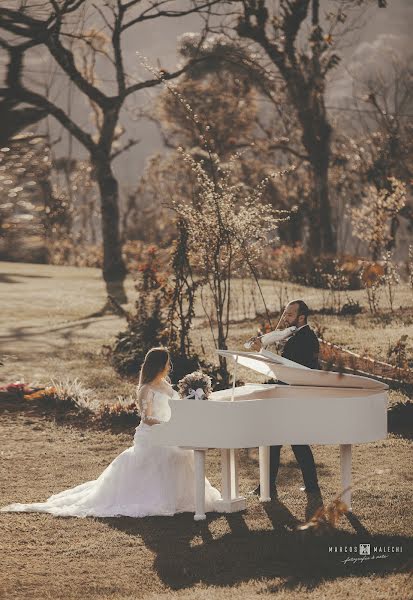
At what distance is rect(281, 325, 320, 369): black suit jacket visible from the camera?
24.6 feet

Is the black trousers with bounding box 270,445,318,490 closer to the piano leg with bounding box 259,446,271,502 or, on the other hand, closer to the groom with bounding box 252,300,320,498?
the groom with bounding box 252,300,320,498

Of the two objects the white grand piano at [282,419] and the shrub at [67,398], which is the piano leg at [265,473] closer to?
the white grand piano at [282,419]

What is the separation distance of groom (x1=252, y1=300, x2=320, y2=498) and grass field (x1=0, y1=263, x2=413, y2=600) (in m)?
0.16

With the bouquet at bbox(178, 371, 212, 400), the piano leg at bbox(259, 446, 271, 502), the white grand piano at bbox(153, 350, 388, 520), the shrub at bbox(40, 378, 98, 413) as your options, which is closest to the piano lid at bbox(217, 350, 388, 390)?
the white grand piano at bbox(153, 350, 388, 520)

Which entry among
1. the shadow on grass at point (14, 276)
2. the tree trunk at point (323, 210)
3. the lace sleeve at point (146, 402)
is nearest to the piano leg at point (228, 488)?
the lace sleeve at point (146, 402)

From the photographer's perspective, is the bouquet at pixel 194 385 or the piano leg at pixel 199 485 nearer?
the piano leg at pixel 199 485

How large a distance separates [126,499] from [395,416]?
4.02 m

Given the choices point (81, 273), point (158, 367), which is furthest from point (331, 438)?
point (81, 273)

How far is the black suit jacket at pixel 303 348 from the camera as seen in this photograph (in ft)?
24.6

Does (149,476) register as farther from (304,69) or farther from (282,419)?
(304,69)

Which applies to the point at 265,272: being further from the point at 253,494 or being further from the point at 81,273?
the point at 253,494

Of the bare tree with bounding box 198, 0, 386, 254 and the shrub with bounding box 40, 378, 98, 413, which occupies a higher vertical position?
the bare tree with bounding box 198, 0, 386, 254

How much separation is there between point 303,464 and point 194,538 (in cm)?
138
